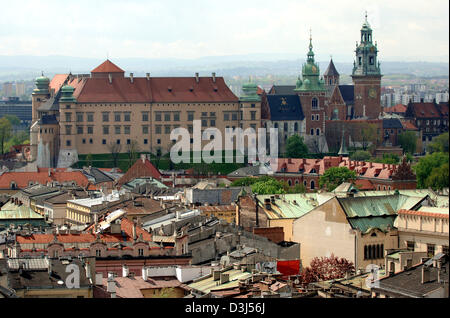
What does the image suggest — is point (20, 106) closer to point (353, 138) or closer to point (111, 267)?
point (353, 138)

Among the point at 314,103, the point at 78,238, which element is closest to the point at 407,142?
the point at 314,103

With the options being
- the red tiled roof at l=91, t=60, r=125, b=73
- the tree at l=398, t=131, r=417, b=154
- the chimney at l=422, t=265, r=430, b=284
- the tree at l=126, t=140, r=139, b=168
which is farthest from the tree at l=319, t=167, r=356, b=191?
the chimney at l=422, t=265, r=430, b=284

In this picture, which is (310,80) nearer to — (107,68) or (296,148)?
(296,148)

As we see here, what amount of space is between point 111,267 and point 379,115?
7888 cm

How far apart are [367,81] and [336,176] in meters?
35.9

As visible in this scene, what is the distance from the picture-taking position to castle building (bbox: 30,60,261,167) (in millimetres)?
91125

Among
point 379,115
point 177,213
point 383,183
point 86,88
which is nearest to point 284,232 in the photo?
point 177,213

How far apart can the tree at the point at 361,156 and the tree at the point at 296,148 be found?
3716 millimetres

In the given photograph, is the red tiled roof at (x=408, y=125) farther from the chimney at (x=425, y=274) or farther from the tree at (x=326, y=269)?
the chimney at (x=425, y=274)

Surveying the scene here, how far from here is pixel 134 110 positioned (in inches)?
3684

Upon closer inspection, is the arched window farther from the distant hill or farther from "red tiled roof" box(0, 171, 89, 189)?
"red tiled roof" box(0, 171, 89, 189)

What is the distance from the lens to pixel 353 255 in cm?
2891

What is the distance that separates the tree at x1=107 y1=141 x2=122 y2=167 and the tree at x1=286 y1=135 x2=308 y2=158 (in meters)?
12.9

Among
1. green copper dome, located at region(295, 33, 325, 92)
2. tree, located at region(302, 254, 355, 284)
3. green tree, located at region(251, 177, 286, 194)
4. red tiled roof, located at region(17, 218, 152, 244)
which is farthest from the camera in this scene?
green copper dome, located at region(295, 33, 325, 92)
